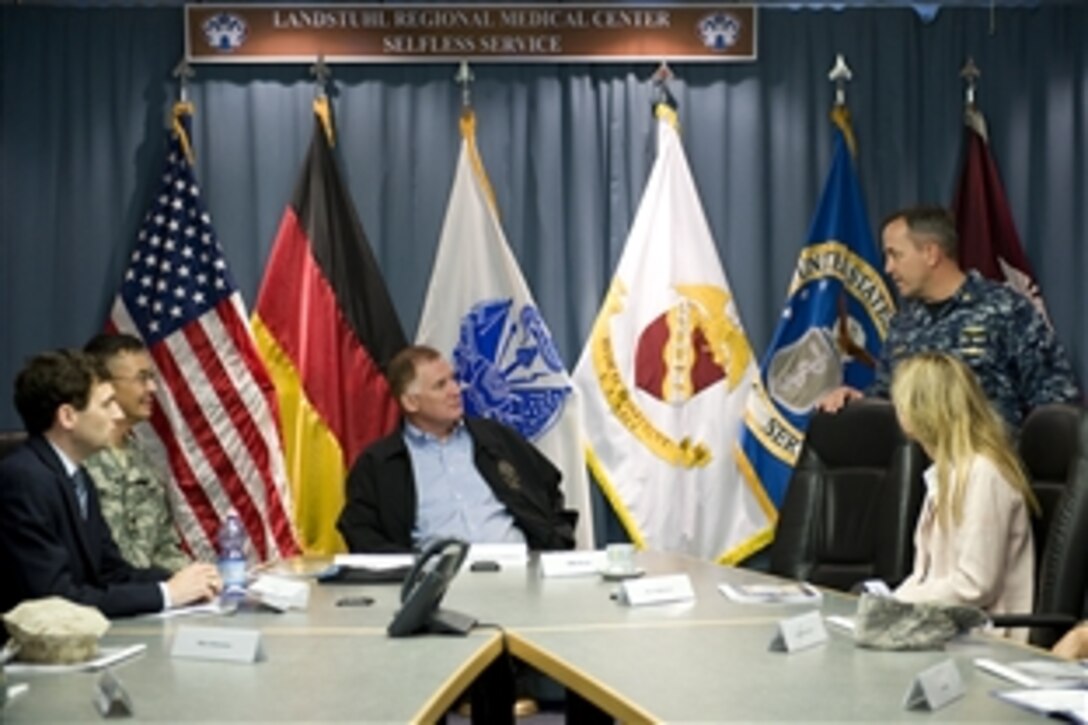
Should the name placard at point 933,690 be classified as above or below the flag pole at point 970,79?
below

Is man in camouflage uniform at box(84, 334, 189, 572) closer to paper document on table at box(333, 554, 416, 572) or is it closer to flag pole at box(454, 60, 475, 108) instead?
paper document on table at box(333, 554, 416, 572)

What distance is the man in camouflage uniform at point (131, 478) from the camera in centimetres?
482

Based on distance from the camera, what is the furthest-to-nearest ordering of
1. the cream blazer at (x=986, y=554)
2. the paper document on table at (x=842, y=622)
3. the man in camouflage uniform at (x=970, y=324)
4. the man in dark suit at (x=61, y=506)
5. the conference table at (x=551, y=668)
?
the man in camouflage uniform at (x=970, y=324) → the cream blazer at (x=986, y=554) → the man in dark suit at (x=61, y=506) → the paper document on table at (x=842, y=622) → the conference table at (x=551, y=668)

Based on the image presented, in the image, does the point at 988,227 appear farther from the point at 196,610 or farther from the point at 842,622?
the point at 196,610

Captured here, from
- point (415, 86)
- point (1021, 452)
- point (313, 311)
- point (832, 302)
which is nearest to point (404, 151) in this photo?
point (415, 86)

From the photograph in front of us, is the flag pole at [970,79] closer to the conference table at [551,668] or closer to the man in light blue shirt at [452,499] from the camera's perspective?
the man in light blue shirt at [452,499]

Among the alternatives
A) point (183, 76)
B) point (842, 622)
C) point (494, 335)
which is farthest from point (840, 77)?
point (842, 622)

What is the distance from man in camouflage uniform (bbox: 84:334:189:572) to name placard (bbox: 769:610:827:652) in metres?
2.38

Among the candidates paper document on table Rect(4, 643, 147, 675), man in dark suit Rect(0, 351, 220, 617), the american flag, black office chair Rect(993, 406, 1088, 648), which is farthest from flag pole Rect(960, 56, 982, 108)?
paper document on table Rect(4, 643, 147, 675)

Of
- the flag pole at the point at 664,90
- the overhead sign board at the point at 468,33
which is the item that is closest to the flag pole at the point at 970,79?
the overhead sign board at the point at 468,33

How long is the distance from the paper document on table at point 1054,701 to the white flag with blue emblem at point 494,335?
3370 millimetres

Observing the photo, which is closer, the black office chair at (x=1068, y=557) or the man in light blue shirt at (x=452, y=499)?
the black office chair at (x=1068, y=557)

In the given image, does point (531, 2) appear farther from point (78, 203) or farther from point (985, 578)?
point (985, 578)

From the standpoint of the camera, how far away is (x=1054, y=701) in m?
2.46
